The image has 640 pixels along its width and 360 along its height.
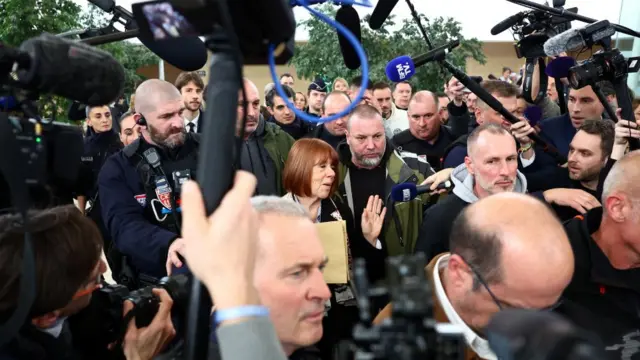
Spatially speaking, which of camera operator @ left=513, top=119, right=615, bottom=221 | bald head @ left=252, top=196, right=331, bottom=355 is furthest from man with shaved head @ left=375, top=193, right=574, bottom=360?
camera operator @ left=513, top=119, right=615, bottom=221

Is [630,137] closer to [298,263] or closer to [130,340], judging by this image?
[298,263]

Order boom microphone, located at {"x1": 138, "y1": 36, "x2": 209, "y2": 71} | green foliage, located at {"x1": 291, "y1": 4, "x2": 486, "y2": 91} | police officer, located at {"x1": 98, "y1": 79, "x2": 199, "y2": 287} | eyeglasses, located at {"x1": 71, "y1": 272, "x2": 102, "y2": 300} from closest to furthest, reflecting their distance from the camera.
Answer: boom microphone, located at {"x1": 138, "y1": 36, "x2": 209, "y2": 71} < eyeglasses, located at {"x1": 71, "y1": 272, "x2": 102, "y2": 300} < police officer, located at {"x1": 98, "y1": 79, "x2": 199, "y2": 287} < green foliage, located at {"x1": 291, "y1": 4, "x2": 486, "y2": 91}

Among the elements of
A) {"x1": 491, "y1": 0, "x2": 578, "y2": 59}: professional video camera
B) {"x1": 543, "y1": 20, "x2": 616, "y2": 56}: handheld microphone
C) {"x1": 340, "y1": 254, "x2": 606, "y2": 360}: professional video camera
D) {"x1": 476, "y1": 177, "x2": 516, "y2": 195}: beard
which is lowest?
{"x1": 476, "y1": 177, "x2": 516, "y2": 195}: beard

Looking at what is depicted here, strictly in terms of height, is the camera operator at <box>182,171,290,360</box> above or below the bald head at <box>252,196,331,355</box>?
above

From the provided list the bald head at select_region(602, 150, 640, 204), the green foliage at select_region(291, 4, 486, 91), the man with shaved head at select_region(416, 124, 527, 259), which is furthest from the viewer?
the green foliage at select_region(291, 4, 486, 91)

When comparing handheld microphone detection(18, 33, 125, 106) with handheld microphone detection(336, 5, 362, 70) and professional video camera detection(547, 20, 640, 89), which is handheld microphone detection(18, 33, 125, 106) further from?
professional video camera detection(547, 20, 640, 89)

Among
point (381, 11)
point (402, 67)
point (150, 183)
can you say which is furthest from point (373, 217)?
point (381, 11)

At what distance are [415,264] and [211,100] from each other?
35cm

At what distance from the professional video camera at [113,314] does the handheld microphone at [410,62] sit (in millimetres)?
1657

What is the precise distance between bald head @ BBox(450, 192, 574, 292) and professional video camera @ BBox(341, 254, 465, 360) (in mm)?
782

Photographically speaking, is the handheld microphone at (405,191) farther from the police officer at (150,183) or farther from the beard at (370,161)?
the police officer at (150,183)

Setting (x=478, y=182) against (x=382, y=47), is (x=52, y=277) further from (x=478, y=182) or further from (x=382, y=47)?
(x=382, y=47)

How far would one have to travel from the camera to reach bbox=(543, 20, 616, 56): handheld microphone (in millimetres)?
2582

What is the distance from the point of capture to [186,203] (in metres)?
0.71
